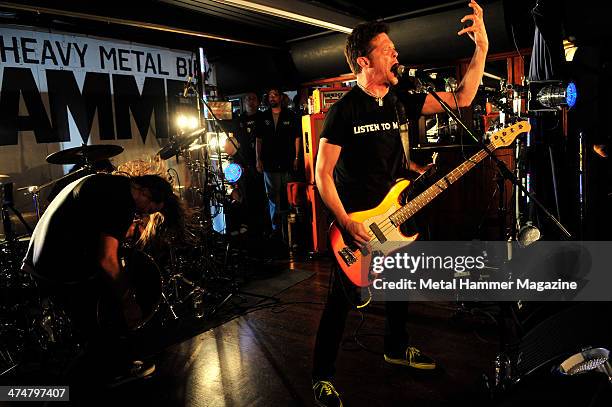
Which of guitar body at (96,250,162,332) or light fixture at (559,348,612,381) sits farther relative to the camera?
guitar body at (96,250,162,332)

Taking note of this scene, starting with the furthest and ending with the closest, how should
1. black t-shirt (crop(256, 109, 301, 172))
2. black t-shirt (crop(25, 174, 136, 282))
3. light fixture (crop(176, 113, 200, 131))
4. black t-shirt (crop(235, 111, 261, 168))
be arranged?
black t-shirt (crop(235, 111, 261, 168)) → light fixture (crop(176, 113, 200, 131)) → black t-shirt (crop(256, 109, 301, 172)) → black t-shirt (crop(25, 174, 136, 282))

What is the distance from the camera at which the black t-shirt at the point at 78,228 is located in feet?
8.18

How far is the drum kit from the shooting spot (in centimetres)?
322

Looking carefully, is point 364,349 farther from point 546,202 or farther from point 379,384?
point 546,202

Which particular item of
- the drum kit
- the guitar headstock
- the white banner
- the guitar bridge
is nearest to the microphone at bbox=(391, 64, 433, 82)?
the guitar headstock

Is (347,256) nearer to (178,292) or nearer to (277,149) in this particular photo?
(178,292)

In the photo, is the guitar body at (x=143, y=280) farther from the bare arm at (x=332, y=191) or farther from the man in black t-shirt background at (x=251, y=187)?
the man in black t-shirt background at (x=251, y=187)

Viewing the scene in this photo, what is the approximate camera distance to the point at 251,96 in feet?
23.5

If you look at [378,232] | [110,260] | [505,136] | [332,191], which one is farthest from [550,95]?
[110,260]

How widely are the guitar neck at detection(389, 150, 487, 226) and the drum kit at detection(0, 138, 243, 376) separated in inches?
72.8

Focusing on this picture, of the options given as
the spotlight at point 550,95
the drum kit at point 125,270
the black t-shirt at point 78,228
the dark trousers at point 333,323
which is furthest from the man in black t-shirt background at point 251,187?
the dark trousers at point 333,323

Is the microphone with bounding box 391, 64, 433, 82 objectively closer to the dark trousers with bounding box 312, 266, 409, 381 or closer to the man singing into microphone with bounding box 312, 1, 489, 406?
the man singing into microphone with bounding box 312, 1, 489, 406

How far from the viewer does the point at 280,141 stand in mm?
6660

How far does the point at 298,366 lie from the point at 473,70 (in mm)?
2322
